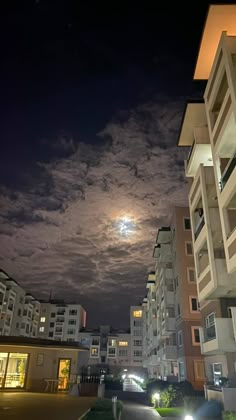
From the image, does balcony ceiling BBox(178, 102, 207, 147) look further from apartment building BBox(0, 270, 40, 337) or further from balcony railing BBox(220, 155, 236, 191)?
apartment building BBox(0, 270, 40, 337)

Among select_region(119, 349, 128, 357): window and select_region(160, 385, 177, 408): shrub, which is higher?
select_region(119, 349, 128, 357): window

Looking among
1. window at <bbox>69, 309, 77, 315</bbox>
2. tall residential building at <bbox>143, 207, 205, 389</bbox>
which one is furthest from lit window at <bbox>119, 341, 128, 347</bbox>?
tall residential building at <bbox>143, 207, 205, 389</bbox>

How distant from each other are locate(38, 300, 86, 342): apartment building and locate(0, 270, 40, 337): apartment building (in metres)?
7.93

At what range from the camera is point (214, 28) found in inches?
694

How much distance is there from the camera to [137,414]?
18391 mm

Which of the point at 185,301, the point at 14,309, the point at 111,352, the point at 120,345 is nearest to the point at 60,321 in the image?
the point at 111,352

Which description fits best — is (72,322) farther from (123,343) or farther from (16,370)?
(16,370)

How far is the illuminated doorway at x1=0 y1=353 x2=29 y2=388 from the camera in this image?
25.9 meters

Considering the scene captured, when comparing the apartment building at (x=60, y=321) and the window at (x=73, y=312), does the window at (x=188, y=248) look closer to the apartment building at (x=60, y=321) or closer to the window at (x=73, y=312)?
the apartment building at (x=60, y=321)

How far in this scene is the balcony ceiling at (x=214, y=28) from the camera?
1697 centimetres

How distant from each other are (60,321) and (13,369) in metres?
69.0

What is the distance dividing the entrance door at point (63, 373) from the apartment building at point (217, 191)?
41.2 ft

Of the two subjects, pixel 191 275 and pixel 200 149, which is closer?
pixel 200 149

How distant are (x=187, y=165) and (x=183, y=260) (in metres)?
13.9
